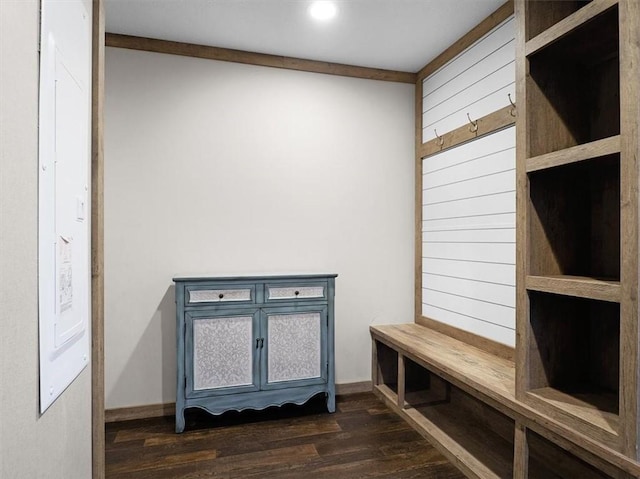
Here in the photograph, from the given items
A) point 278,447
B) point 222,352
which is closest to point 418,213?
point 222,352

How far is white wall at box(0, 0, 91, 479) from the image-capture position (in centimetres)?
82

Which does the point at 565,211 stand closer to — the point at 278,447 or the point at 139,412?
the point at 278,447

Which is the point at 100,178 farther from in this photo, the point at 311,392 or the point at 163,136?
the point at 311,392

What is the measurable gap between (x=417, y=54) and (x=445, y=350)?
2217mm

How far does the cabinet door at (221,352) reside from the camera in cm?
268

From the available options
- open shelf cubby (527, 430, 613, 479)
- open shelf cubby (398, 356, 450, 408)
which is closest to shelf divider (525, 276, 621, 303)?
open shelf cubby (527, 430, 613, 479)

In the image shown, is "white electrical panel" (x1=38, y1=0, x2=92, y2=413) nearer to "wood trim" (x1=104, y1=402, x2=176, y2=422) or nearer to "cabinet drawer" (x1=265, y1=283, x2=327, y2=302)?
"cabinet drawer" (x1=265, y1=283, x2=327, y2=302)

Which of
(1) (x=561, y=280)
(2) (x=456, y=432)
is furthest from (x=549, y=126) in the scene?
(2) (x=456, y=432)

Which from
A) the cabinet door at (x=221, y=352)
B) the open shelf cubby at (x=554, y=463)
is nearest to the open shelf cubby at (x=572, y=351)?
the open shelf cubby at (x=554, y=463)

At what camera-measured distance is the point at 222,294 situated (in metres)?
2.72

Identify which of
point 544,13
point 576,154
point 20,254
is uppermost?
point 544,13

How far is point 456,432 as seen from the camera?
A: 2576mm

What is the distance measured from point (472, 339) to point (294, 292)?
1.24 metres

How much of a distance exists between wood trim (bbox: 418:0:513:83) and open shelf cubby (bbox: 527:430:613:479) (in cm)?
236
